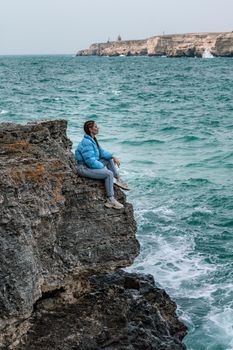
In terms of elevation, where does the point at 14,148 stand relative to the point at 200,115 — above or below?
above

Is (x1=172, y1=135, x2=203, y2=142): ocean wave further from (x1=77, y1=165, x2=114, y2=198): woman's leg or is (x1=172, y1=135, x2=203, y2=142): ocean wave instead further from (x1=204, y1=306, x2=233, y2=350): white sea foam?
(x1=77, y1=165, x2=114, y2=198): woman's leg

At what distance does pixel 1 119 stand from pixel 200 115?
17.3 metres

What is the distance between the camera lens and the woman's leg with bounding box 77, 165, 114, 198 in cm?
945

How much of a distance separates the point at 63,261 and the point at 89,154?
191cm

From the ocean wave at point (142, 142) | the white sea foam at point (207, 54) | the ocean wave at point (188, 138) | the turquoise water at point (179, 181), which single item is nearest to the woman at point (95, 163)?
the turquoise water at point (179, 181)

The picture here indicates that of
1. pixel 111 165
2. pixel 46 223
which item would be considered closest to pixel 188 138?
pixel 111 165

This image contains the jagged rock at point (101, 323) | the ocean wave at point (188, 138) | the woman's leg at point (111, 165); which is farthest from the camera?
the ocean wave at point (188, 138)

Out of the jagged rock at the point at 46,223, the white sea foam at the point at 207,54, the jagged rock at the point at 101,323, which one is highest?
the jagged rock at the point at 46,223

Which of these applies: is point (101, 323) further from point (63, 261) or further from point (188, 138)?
point (188, 138)

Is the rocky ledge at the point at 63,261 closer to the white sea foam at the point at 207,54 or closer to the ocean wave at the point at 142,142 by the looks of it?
the ocean wave at the point at 142,142

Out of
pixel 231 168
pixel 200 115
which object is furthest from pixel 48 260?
pixel 200 115

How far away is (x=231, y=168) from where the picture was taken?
27.5 meters

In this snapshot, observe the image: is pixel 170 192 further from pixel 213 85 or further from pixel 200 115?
pixel 213 85

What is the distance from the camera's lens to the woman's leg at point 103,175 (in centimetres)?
945
